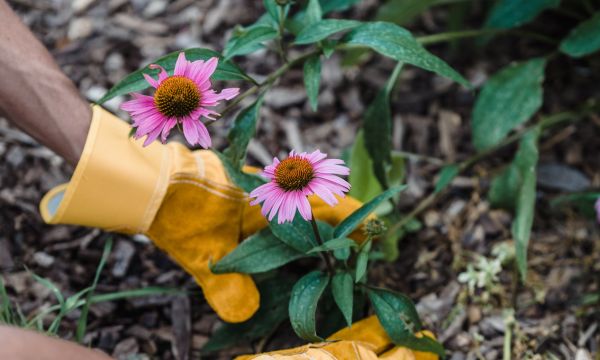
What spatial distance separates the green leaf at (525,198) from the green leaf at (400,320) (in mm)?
262

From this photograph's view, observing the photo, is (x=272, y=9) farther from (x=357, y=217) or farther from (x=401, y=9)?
(x=401, y=9)

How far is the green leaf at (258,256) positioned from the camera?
45.9 inches

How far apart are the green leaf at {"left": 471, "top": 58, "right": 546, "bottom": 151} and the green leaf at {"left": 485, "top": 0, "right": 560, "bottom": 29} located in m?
0.12

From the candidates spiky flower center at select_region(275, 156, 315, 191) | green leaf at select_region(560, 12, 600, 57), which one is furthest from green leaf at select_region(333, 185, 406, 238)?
green leaf at select_region(560, 12, 600, 57)

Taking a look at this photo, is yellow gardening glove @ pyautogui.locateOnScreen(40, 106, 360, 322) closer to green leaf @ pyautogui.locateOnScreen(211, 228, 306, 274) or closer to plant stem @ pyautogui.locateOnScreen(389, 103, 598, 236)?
green leaf @ pyautogui.locateOnScreen(211, 228, 306, 274)

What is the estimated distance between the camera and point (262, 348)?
1.34 metres

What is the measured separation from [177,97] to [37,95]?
362 millimetres

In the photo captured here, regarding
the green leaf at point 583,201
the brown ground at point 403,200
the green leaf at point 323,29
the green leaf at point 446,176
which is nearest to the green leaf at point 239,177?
the green leaf at point 323,29

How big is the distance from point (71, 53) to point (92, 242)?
2.01 feet

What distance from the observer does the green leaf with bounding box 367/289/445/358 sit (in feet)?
3.77

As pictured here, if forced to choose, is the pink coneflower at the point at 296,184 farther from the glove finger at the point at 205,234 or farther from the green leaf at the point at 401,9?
the green leaf at the point at 401,9

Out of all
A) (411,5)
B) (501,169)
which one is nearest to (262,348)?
(501,169)

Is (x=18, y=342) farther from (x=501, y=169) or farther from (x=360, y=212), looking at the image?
(x=501, y=169)

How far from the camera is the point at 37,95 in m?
1.18
